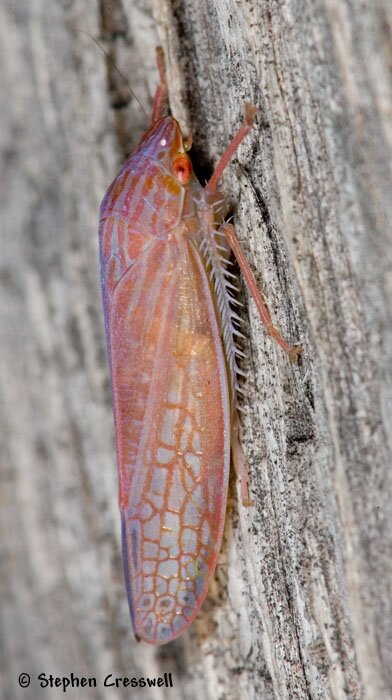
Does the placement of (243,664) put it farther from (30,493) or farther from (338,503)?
(30,493)

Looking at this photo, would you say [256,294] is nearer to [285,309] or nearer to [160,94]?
[285,309]

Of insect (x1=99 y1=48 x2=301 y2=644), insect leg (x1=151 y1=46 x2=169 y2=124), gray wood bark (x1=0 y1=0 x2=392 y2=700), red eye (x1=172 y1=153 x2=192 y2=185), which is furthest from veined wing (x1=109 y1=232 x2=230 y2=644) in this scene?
insect leg (x1=151 y1=46 x2=169 y2=124)

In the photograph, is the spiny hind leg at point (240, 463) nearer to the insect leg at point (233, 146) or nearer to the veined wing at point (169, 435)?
the veined wing at point (169, 435)

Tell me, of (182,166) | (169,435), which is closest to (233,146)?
(182,166)

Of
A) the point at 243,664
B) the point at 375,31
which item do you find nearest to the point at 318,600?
the point at 243,664

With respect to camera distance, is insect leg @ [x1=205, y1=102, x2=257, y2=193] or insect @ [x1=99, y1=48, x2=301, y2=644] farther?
insect @ [x1=99, y1=48, x2=301, y2=644]

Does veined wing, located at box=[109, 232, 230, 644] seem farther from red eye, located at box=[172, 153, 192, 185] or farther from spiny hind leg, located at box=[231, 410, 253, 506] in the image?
red eye, located at box=[172, 153, 192, 185]
